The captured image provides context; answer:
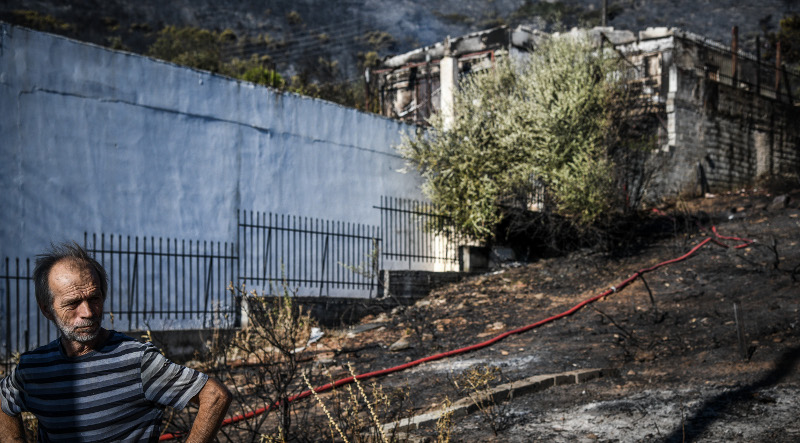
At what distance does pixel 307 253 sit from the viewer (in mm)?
13477

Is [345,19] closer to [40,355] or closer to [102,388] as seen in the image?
[40,355]

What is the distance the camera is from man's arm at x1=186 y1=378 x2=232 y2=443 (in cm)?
254

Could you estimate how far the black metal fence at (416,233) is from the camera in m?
15.2

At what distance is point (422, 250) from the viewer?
15.7m

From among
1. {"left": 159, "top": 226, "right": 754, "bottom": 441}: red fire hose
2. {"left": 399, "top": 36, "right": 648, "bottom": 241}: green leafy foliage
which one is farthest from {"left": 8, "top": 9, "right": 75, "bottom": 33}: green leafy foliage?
{"left": 159, "top": 226, "right": 754, "bottom": 441}: red fire hose

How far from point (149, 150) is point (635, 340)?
26.8 ft

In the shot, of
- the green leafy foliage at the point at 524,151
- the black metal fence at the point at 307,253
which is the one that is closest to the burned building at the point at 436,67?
the green leafy foliage at the point at 524,151

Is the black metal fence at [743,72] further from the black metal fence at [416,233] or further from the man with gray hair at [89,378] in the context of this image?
the man with gray hair at [89,378]

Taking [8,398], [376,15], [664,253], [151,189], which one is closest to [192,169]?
[151,189]

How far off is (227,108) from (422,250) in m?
5.14

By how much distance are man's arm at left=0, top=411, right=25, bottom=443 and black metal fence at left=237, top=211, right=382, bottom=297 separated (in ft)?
29.9

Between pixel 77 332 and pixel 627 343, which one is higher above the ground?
pixel 77 332

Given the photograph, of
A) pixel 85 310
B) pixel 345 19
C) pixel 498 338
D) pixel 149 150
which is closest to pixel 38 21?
pixel 345 19

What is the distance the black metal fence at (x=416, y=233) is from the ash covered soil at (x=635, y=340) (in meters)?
1.22
